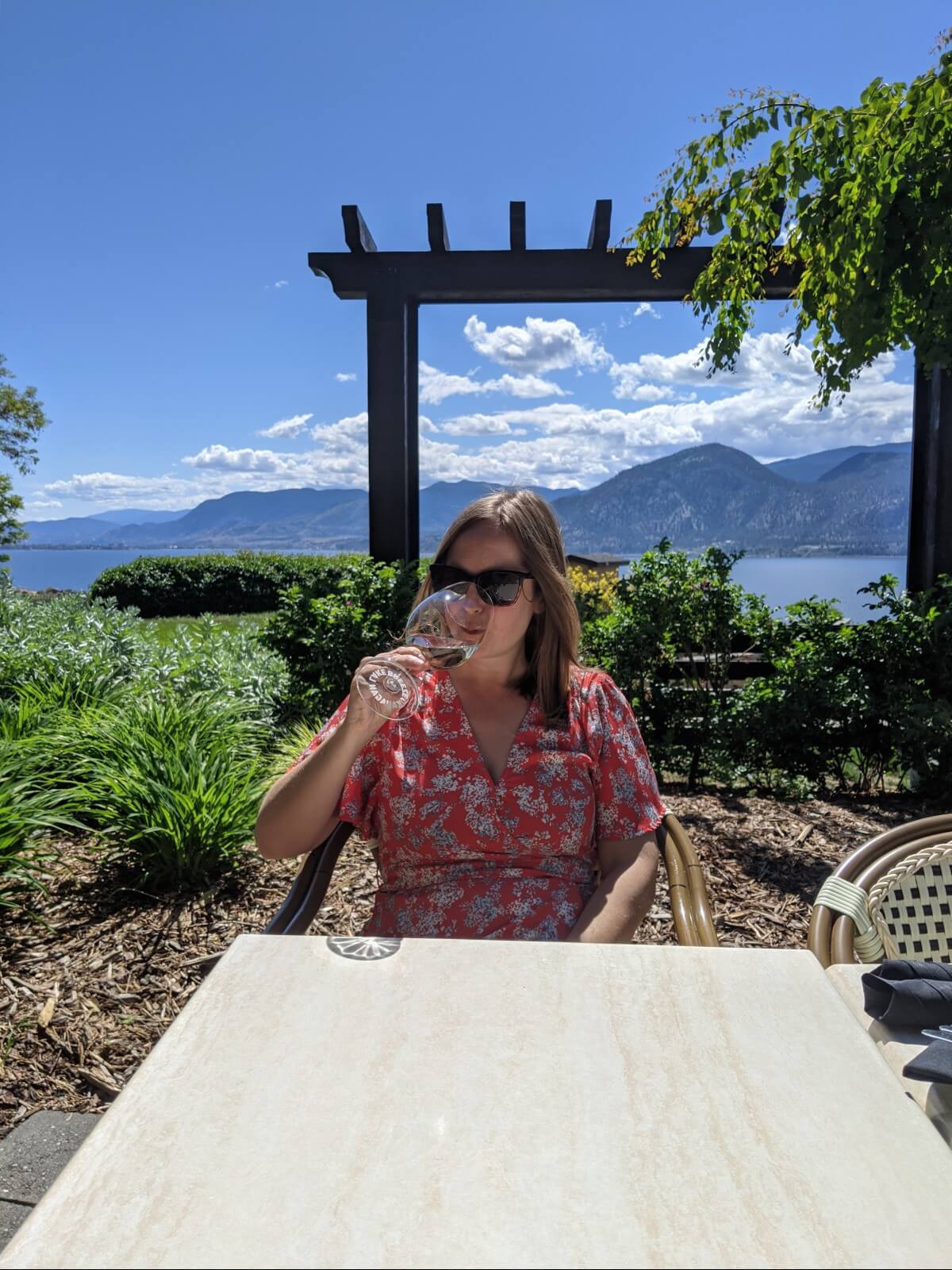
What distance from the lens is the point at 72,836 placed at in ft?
11.0

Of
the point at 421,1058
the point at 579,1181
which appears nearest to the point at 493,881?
the point at 421,1058

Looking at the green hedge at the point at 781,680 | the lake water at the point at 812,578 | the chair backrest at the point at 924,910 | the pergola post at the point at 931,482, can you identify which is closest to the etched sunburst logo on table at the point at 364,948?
the chair backrest at the point at 924,910

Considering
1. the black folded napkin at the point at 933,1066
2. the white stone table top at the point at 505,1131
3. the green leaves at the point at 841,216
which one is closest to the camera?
the white stone table top at the point at 505,1131

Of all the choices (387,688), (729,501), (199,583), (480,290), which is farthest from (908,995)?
(729,501)

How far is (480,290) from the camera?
5.50 meters

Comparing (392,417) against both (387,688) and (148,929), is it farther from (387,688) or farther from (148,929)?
(387,688)

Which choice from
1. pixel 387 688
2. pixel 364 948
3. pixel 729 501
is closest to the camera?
pixel 364 948

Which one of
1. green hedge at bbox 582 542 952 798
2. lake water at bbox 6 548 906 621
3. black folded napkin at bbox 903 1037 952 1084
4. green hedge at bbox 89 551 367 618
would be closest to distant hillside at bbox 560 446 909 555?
green hedge at bbox 89 551 367 618

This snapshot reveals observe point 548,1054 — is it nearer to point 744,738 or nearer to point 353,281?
point 744,738

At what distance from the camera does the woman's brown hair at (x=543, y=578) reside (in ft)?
6.04

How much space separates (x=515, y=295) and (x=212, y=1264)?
18.4ft

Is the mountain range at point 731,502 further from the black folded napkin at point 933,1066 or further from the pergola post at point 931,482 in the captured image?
the black folded napkin at point 933,1066

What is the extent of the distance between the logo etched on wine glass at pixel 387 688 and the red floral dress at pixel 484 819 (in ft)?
1.08

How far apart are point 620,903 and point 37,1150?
142 centimetres
